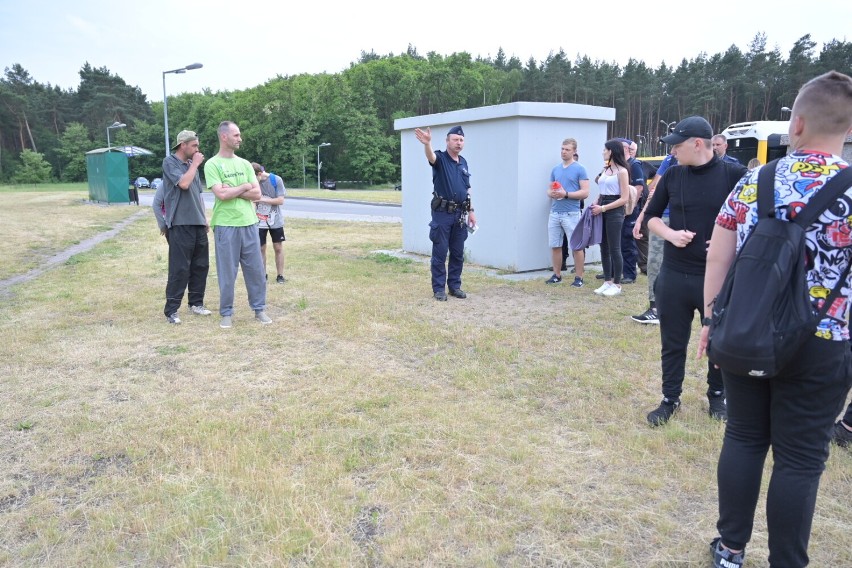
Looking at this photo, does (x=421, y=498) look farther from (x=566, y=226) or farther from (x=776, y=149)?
(x=776, y=149)

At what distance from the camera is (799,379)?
196cm

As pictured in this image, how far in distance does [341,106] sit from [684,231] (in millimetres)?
71644

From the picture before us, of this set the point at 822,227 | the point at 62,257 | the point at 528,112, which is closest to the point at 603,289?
the point at 528,112

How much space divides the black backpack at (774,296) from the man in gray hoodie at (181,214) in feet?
17.9

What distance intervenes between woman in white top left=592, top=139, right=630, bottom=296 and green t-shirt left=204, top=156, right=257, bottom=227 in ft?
13.5

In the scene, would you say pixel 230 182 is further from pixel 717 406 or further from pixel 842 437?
pixel 842 437

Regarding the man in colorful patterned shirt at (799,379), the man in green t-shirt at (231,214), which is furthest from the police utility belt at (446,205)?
the man in colorful patterned shirt at (799,379)

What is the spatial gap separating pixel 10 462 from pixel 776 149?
18.6 m

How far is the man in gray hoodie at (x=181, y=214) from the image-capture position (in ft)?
20.3

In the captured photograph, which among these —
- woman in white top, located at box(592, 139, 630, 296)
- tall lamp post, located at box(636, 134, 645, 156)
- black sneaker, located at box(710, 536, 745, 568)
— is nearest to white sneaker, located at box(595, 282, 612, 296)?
woman in white top, located at box(592, 139, 630, 296)

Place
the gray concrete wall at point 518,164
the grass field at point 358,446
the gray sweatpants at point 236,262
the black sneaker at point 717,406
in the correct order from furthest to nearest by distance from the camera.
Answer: the gray concrete wall at point 518,164 → the gray sweatpants at point 236,262 → the black sneaker at point 717,406 → the grass field at point 358,446

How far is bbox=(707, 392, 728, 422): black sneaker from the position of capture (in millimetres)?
3799

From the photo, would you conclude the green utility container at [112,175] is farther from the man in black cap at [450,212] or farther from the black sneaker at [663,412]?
the black sneaker at [663,412]

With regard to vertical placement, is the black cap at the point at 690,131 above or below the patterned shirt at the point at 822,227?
above
